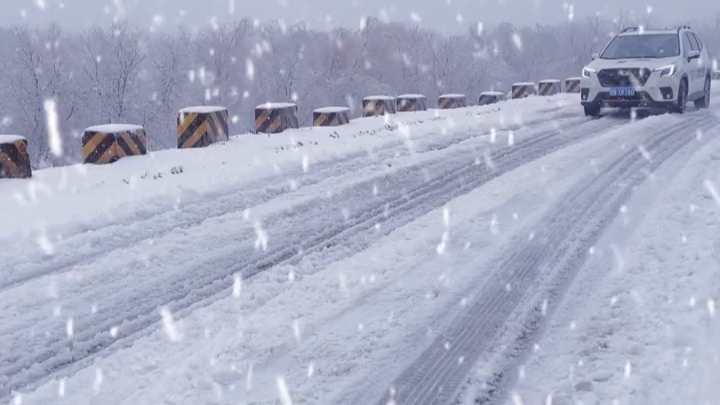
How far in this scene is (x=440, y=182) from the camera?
23.4 ft

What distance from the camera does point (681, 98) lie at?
13.2 meters

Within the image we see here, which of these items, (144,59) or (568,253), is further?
(144,59)

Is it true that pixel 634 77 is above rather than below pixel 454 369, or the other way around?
above

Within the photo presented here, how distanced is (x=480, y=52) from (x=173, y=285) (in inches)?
2805

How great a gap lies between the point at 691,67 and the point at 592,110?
2.39 m

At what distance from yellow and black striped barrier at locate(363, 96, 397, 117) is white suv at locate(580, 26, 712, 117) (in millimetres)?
5043

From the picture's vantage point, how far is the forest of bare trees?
42250 mm

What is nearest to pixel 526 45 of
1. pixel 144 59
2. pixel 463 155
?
pixel 144 59

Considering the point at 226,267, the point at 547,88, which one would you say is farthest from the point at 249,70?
the point at 226,267

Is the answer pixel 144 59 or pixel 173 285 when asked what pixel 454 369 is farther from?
pixel 144 59

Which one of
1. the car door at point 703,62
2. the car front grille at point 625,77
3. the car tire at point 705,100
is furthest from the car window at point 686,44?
the car front grille at point 625,77

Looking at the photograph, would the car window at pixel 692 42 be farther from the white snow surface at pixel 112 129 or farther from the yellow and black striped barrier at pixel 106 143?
the yellow and black striped barrier at pixel 106 143

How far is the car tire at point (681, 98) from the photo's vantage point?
514 inches

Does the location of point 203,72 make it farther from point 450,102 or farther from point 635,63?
point 635,63
